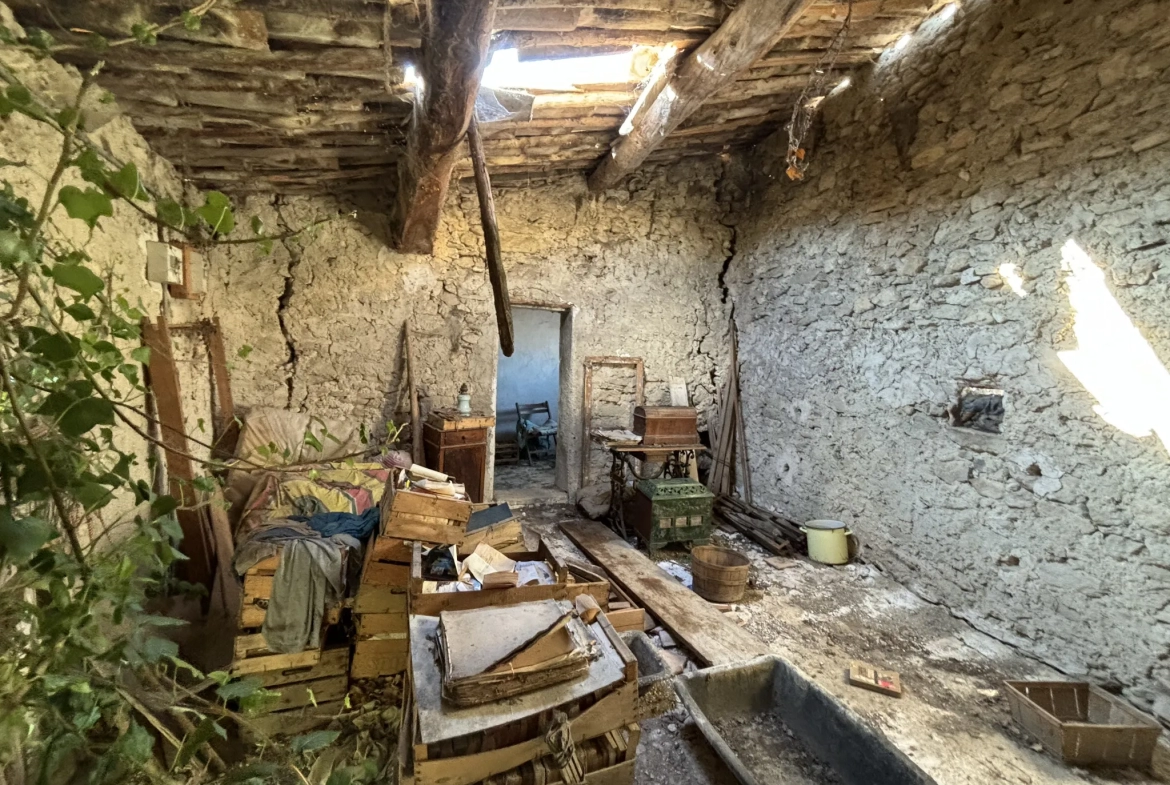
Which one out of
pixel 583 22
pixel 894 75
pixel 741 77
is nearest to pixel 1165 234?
pixel 894 75

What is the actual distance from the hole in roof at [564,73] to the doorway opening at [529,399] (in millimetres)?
3861

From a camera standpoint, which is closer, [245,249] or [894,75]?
[894,75]

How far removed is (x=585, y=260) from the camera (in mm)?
5391

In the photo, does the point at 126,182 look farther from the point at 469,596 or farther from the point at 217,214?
the point at 469,596

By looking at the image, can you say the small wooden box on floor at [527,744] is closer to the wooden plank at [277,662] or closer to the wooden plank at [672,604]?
the wooden plank at [277,662]

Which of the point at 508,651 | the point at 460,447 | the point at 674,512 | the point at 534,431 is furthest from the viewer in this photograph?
the point at 534,431

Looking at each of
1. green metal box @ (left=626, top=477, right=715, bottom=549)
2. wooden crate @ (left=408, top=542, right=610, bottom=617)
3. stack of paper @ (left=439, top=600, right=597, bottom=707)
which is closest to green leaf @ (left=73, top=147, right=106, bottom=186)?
stack of paper @ (left=439, top=600, right=597, bottom=707)

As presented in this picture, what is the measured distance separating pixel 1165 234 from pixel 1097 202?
1.19 feet

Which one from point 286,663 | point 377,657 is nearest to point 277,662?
point 286,663

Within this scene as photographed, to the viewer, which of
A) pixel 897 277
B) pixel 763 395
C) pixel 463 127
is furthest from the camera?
pixel 763 395

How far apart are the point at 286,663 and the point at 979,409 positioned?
4.11 meters

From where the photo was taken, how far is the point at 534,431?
7.68 m

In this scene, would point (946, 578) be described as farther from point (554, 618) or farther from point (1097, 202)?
point (554, 618)

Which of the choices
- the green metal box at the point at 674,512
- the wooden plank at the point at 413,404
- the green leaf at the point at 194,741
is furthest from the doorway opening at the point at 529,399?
the green leaf at the point at 194,741
